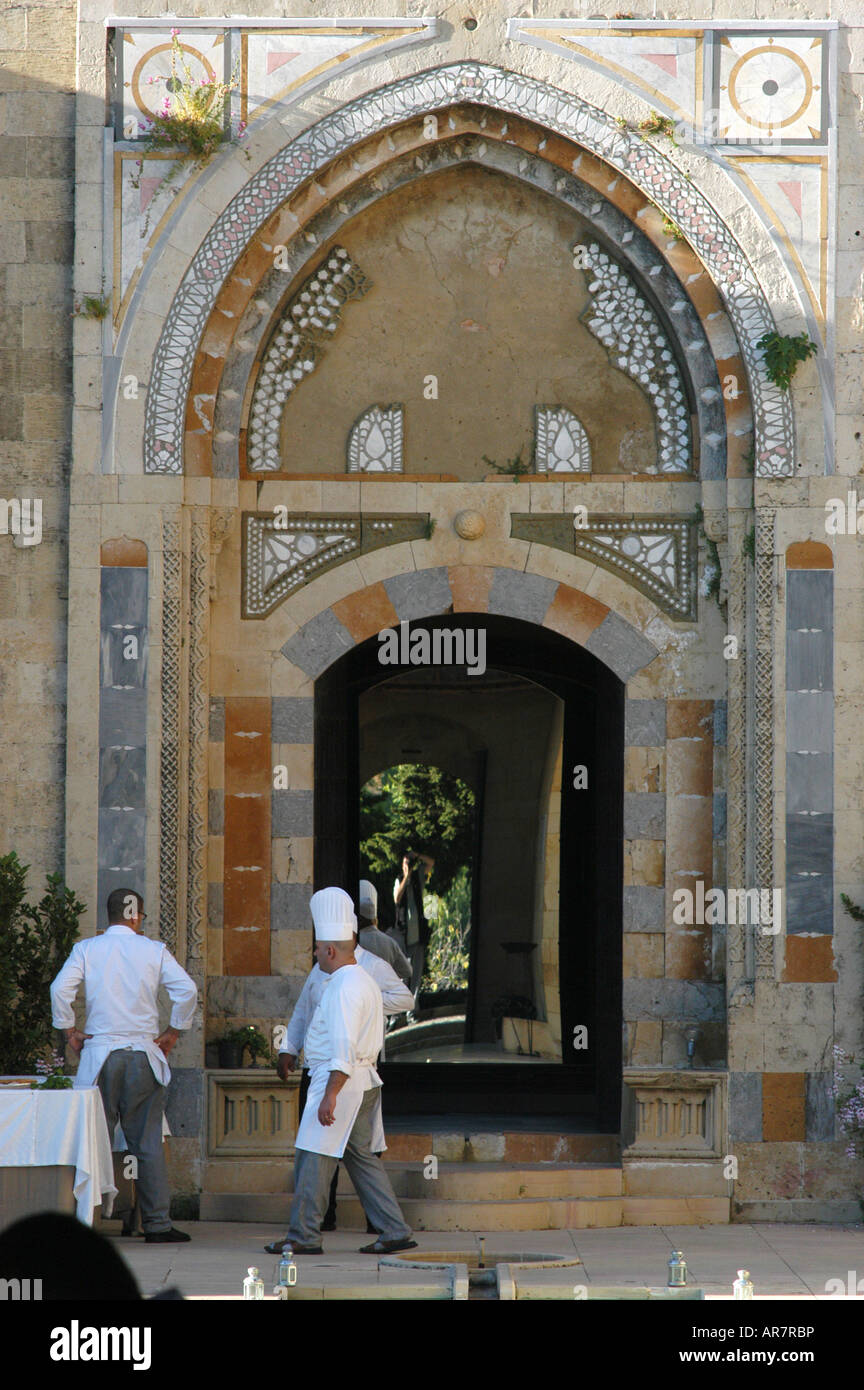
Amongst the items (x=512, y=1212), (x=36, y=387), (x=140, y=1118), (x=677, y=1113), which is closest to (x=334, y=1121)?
(x=140, y=1118)

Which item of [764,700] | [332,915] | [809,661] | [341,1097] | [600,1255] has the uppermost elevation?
[809,661]

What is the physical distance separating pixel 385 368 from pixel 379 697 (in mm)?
3320

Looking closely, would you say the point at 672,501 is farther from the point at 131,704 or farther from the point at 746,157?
the point at 131,704

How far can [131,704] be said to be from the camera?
342 inches

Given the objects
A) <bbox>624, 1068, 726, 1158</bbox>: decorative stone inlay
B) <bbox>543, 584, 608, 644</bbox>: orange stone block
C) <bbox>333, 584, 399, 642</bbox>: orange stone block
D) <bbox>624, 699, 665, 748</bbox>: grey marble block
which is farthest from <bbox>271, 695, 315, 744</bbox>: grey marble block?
<bbox>624, 1068, 726, 1158</bbox>: decorative stone inlay

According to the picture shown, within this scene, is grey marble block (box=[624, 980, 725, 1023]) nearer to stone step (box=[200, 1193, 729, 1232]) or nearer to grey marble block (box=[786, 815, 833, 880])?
grey marble block (box=[786, 815, 833, 880])

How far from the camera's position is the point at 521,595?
9195 mm

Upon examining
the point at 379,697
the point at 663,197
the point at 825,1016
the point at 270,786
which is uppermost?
the point at 663,197

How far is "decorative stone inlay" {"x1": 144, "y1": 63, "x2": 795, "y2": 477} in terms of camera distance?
8.77 meters

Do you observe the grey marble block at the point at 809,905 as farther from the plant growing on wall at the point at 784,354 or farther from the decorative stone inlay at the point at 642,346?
the plant growing on wall at the point at 784,354

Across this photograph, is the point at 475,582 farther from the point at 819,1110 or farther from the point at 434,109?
the point at 819,1110

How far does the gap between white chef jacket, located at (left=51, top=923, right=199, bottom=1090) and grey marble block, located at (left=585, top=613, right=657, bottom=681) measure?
284 cm

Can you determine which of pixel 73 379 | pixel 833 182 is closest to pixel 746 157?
pixel 833 182

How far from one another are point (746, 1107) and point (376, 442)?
389 centimetres
